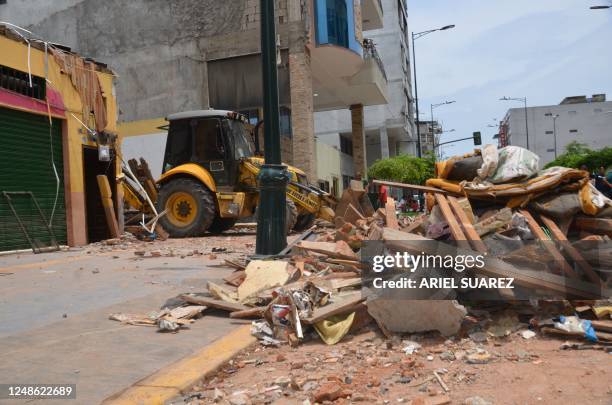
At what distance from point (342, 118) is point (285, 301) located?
41.6m

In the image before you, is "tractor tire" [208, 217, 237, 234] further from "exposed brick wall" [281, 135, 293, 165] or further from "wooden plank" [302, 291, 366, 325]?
"wooden plank" [302, 291, 366, 325]

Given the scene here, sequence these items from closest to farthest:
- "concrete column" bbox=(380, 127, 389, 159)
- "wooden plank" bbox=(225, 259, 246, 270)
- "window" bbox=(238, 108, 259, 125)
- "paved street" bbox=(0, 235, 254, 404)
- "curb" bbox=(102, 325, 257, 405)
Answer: "curb" bbox=(102, 325, 257, 405), "paved street" bbox=(0, 235, 254, 404), "wooden plank" bbox=(225, 259, 246, 270), "window" bbox=(238, 108, 259, 125), "concrete column" bbox=(380, 127, 389, 159)

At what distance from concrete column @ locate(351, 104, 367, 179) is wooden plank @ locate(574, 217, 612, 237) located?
24.7 m

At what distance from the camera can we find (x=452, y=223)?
478cm

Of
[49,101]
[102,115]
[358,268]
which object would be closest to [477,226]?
[358,268]

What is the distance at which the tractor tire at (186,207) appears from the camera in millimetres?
12328

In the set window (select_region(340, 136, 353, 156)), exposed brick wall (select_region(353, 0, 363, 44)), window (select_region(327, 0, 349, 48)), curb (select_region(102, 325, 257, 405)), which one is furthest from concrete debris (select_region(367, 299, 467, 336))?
window (select_region(340, 136, 353, 156))

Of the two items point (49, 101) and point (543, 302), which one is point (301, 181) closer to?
point (49, 101)

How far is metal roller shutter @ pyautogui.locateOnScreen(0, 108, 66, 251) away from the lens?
33.1 ft

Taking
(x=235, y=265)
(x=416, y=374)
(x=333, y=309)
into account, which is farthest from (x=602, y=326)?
(x=235, y=265)

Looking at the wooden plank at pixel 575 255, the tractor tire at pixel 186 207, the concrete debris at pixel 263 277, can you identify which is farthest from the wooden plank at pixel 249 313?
the tractor tire at pixel 186 207

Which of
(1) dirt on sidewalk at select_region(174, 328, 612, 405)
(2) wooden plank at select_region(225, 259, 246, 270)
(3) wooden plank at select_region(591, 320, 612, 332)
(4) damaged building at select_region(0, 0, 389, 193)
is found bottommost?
(1) dirt on sidewalk at select_region(174, 328, 612, 405)

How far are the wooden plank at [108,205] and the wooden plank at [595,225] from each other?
1053 centimetres

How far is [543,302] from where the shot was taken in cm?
420
